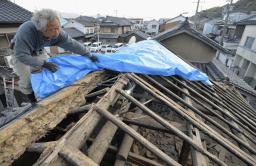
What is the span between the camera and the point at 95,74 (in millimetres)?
3906

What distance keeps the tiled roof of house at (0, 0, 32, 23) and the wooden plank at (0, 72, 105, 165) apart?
33.5 feet

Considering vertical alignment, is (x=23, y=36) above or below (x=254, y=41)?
above

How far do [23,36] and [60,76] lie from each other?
0.89 meters

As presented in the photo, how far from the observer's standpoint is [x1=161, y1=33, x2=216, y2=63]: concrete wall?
10.5 metres

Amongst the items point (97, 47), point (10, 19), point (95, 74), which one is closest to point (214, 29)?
point (97, 47)

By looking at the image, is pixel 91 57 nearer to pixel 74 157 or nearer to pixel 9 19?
pixel 74 157

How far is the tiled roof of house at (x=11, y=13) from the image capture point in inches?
422

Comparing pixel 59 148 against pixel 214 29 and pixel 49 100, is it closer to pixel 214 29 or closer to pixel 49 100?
pixel 49 100

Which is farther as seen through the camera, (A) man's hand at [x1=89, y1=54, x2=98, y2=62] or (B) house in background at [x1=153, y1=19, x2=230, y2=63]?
(B) house in background at [x1=153, y1=19, x2=230, y2=63]

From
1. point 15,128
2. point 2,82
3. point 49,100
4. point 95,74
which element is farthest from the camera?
point 2,82

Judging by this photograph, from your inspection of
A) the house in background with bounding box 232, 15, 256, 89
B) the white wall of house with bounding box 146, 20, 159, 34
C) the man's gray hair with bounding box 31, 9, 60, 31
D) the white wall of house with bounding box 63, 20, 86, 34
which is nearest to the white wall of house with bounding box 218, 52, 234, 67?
the house in background with bounding box 232, 15, 256, 89

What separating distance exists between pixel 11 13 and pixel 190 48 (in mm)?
11598

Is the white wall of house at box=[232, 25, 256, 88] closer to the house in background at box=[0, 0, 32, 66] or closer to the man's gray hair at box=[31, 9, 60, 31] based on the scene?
the house in background at box=[0, 0, 32, 66]

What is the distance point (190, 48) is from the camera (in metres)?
10.7
